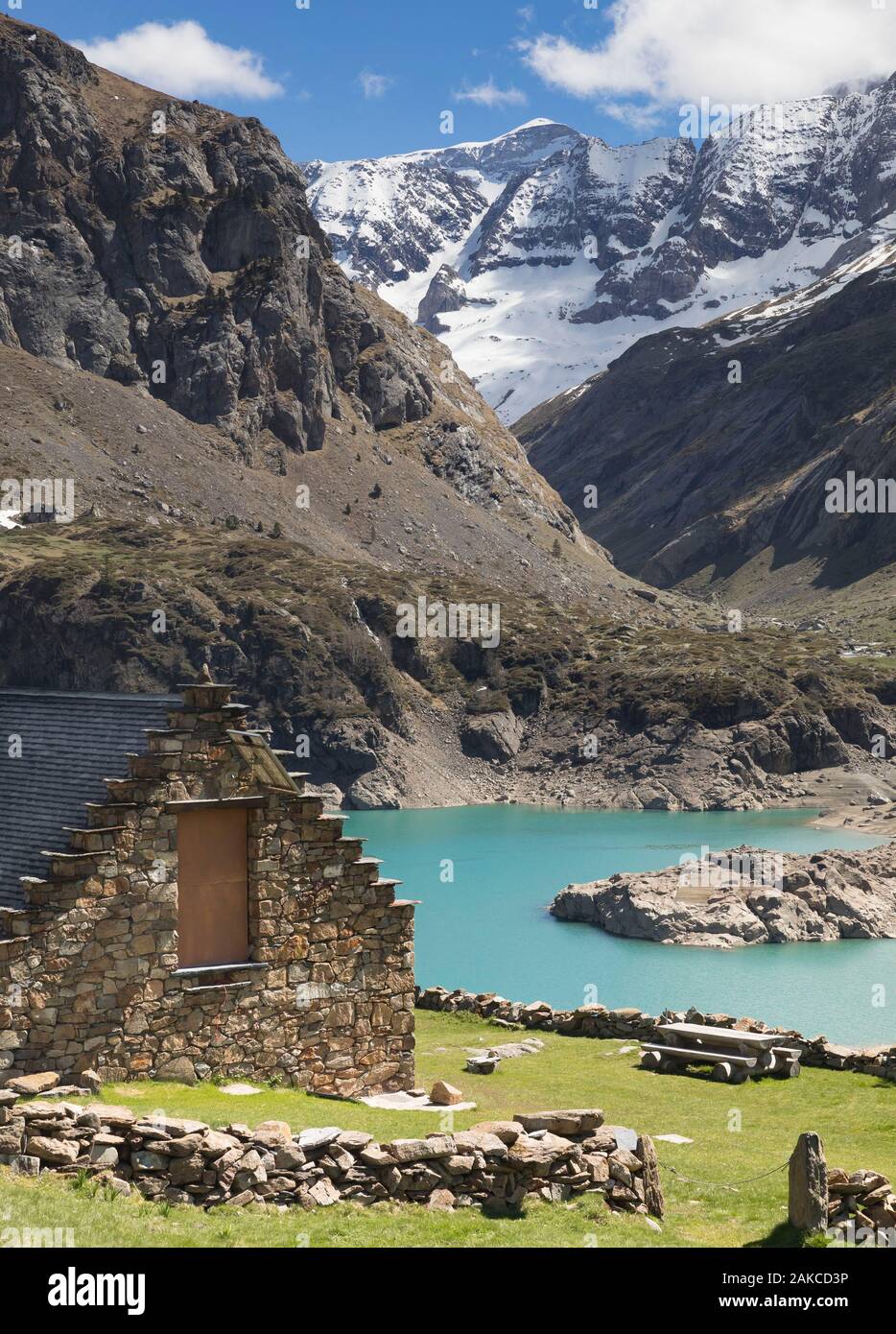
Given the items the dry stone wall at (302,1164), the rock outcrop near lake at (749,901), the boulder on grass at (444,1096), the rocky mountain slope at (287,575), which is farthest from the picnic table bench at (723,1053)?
the rocky mountain slope at (287,575)

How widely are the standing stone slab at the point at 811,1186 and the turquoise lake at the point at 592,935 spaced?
3052 centimetres

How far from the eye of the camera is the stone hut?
1842cm

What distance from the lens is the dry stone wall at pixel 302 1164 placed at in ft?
44.3

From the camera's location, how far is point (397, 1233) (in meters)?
12.7

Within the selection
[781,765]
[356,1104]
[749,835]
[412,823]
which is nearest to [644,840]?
[749,835]

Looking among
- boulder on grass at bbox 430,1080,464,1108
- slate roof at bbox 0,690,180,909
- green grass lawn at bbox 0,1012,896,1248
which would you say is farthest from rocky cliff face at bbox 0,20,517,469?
boulder on grass at bbox 430,1080,464,1108

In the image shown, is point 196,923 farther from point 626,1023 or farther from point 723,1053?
point 626,1023

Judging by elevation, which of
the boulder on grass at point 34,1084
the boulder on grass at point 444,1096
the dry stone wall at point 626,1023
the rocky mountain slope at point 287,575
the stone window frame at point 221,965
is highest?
the rocky mountain slope at point 287,575

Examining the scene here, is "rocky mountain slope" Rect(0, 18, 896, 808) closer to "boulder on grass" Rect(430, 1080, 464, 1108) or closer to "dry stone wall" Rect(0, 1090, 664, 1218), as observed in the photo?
"boulder on grass" Rect(430, 1080, 464, 1108)

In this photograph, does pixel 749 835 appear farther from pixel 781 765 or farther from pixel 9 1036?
pixel 9 1036

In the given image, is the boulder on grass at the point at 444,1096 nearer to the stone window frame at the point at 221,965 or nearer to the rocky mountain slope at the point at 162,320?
the stone window frame at the point at 221,965

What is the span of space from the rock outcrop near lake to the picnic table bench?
36985 millimetres

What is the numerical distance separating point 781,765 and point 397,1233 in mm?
119515
